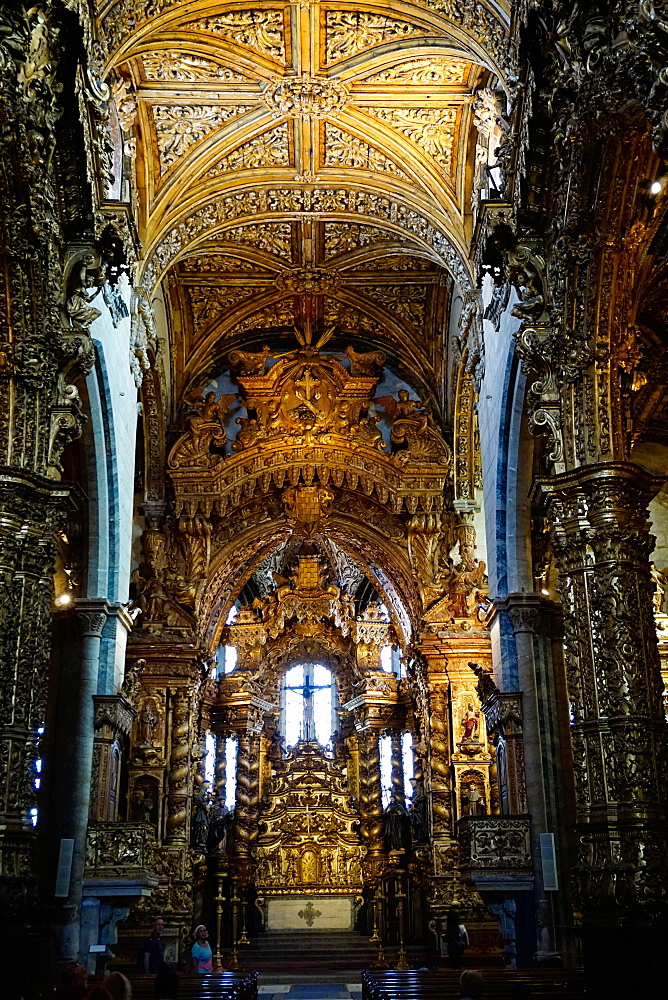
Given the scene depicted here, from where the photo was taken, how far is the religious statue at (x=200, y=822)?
2024 centimetres

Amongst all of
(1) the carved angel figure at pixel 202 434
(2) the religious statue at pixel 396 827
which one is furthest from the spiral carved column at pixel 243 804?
(1) the carved angel figure at pixel 202 434

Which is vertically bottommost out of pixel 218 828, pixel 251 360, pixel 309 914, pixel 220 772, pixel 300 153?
pixel 309 914

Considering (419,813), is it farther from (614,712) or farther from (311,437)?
(614,712)

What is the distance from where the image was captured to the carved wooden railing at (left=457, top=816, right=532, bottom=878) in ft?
38.9

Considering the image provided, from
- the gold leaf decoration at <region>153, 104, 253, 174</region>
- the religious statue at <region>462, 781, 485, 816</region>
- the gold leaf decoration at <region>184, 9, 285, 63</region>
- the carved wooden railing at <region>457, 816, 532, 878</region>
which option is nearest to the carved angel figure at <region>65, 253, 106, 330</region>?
the gold leaf decoration at <region>184, 9, 285, 63</region>

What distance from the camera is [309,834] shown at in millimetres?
23922

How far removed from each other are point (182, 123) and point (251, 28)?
198 cm

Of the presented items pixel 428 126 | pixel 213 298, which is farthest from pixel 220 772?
pixel 428 126

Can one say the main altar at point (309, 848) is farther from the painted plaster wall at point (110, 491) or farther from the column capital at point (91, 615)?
the column capital at point (91, 615)

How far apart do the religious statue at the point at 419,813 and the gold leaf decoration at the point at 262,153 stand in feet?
37.6

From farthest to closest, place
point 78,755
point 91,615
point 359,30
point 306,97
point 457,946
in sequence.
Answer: point 306,97 → point 457,946 → point 359,30 → point 91,615 → point 78,755

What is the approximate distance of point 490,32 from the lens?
1166 cm

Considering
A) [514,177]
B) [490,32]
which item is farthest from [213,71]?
[514,177]

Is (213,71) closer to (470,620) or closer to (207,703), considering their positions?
(470,620)
